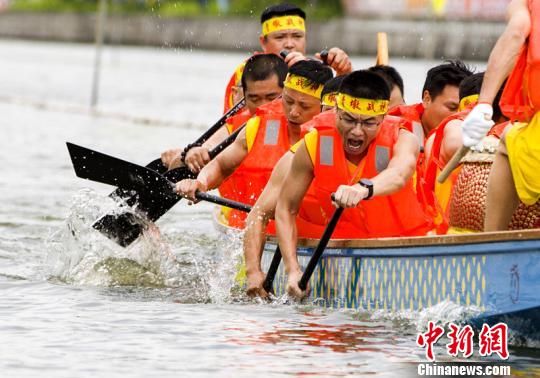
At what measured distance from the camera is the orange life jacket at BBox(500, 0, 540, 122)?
7348 millimetres

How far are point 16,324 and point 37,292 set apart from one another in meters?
1.19

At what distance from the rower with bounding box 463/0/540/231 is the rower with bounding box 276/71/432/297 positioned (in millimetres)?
722

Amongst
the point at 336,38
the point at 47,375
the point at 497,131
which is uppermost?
the point at 336,38

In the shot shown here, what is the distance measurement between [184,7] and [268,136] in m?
44.5

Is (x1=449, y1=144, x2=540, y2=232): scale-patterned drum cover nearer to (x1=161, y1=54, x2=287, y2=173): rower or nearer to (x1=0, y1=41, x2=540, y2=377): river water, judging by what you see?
(x1=0, y1=41, x2=540, y2=377): river water

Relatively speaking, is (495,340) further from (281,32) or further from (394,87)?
(281,32)

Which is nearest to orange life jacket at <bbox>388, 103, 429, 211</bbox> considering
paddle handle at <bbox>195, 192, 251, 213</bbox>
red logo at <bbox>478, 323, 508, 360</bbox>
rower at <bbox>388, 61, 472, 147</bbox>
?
rower at <bbox>388, 61, 472, 147</bbox>

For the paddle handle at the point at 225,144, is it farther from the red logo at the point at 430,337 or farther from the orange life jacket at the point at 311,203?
the red logo at the point at 430,337

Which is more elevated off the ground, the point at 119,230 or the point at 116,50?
the point at 116,50

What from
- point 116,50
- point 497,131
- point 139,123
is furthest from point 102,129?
point 116,50

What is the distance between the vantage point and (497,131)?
27.9ft

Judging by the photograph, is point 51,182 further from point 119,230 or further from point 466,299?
point 466,299

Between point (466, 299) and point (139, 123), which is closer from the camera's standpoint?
point (466, 299)

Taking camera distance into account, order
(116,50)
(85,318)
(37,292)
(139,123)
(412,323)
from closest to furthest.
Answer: (412,323) < (85,318) < (37,292) < (139,123) < (116,50)
